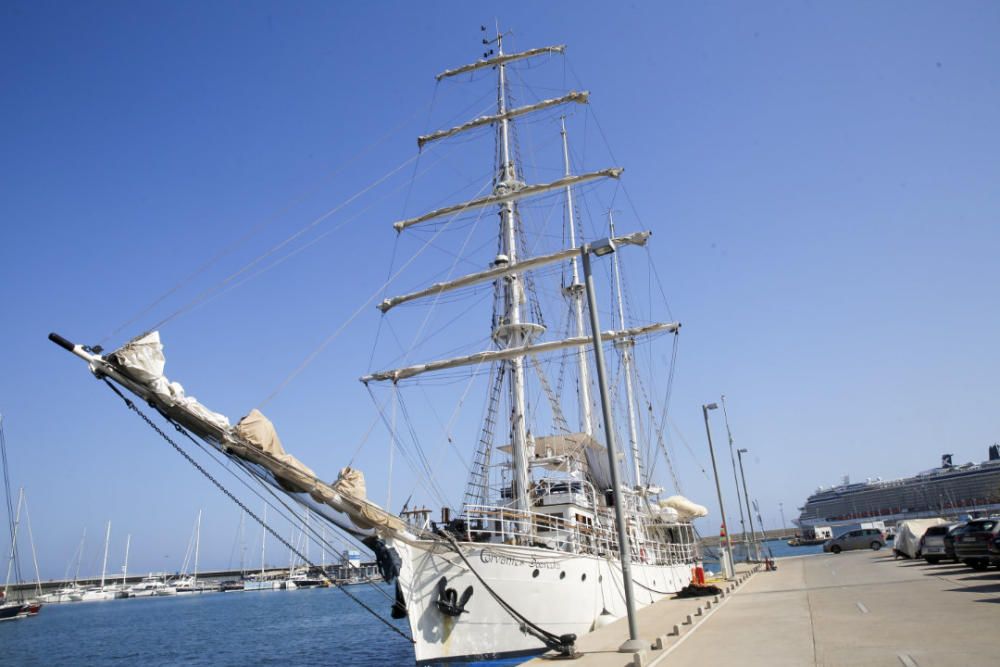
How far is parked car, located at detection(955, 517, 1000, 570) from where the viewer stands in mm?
16933

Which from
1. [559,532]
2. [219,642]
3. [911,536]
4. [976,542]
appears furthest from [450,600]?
[219,642]

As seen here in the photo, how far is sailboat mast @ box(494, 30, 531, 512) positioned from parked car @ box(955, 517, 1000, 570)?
12360 millimetres

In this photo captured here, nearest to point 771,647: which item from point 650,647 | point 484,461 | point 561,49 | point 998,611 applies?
point 650,647

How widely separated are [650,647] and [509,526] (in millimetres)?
8452

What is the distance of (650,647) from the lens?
1077 cm

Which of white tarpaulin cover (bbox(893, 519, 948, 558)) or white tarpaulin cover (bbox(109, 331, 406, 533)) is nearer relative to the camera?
white tarpaulin cover (bbox(109, 331, 406, 533))

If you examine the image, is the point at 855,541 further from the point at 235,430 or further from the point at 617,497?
the point at 235,430

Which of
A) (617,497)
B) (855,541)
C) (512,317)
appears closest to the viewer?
(617,497)

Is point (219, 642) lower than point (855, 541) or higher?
lower

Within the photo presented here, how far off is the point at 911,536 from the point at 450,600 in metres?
21.7

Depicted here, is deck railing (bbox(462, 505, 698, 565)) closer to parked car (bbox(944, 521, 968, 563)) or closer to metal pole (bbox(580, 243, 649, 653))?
metal pole (bbox(580, 243, 649, 653))

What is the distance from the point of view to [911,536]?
26.3 meters

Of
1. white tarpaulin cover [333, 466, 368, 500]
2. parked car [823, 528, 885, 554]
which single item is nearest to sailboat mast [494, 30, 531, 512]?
white tarpaulin cover [333, 466, 368, 500]

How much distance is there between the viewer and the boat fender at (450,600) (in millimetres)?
14695
